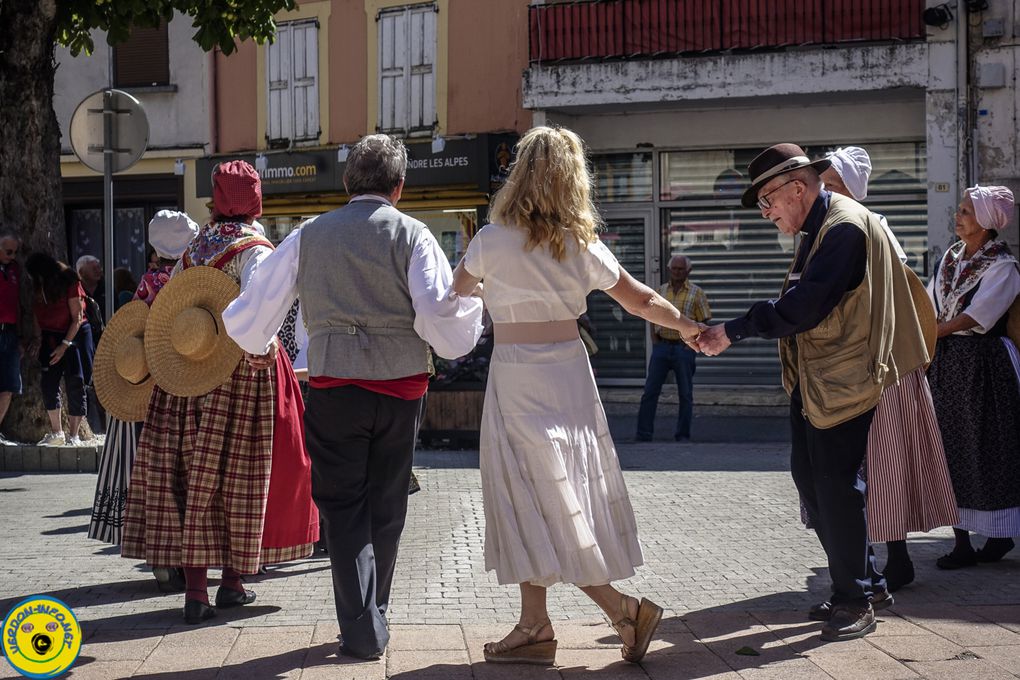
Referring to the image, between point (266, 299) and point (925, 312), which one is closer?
point (266, 299)

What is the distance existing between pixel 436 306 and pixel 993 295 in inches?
132

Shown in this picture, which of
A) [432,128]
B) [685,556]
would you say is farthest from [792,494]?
[432,128]

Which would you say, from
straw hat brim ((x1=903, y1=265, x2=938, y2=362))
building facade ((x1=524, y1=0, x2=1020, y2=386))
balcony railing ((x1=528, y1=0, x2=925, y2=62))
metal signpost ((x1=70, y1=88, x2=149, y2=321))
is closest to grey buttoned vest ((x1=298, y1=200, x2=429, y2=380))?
straw hat brim ((x1=903, y1=265, x2=938, y2=362))

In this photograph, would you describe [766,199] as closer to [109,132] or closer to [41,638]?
[41,638]

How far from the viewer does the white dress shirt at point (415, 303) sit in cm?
533

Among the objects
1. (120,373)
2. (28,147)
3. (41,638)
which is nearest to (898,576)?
(120,373)

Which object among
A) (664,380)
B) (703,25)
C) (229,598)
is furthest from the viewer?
(703,25)

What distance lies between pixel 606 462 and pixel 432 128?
1678cm

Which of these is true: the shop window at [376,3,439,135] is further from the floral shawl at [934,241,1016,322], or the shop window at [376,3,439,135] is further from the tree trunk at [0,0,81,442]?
the floral shawl at [934,241,1016,322]

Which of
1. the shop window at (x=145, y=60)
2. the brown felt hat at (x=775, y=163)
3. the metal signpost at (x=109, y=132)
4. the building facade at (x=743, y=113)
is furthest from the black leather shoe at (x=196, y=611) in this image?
the shop window at (x=145, y=60)

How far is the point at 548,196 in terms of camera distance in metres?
5.23

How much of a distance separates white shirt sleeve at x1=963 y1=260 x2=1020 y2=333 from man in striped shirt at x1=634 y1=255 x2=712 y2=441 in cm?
793

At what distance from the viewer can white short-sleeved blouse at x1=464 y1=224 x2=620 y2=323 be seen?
17.3ft

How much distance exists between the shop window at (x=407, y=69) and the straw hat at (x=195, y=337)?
15.7m
